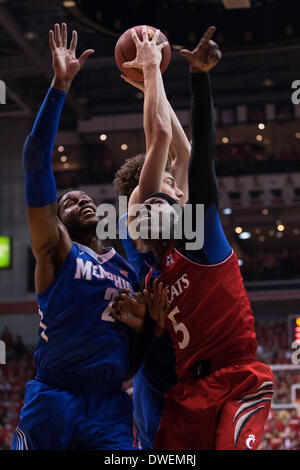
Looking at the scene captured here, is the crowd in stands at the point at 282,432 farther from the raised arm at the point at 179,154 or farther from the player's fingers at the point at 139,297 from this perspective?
the player's fingers at the point at 139,297

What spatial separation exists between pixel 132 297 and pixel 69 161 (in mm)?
17387

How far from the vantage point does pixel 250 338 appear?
8.81 feet

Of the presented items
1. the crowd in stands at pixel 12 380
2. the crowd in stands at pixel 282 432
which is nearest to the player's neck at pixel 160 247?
the crowd in stands at pixel 282 432

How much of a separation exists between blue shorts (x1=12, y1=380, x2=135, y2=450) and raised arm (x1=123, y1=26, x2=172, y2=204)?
964mm

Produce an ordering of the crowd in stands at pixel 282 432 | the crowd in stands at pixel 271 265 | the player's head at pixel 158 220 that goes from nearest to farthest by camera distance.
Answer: the player's head at pixel 158 220
the crowd in stands at pixel 282 432
the crowd in stands at pixel 271 265

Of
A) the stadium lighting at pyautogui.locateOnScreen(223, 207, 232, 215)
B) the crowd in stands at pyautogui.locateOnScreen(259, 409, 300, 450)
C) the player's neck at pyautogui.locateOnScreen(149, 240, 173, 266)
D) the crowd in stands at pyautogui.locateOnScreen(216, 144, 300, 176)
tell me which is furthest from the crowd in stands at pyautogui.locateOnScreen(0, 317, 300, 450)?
the player's neck at pyautogui.locateOnScreen(149, 240, 173, 266)

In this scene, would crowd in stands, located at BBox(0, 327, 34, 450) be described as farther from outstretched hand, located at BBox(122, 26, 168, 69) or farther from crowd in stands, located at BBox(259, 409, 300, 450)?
outstretched hand, located at BBox(122, 26, 168, 69)

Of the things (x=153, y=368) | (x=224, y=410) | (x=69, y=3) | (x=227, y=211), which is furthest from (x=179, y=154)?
(x=227, y=211)

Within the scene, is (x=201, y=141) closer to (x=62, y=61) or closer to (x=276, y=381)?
(x=62, y=61)

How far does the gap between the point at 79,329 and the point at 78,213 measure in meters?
0.60

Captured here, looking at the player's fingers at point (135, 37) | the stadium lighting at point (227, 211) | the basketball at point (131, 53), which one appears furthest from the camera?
the stadium lighting at point (227, 211)

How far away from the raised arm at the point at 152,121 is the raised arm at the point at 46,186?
18.2 inches

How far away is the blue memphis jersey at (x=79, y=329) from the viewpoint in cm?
272
